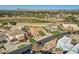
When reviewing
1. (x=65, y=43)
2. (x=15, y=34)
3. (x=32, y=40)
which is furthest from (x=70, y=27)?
(x=15, y=34)

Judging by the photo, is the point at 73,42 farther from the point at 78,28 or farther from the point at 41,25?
the point at 41,25

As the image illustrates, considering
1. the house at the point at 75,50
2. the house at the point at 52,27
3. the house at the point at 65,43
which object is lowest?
the house at the point at 75,50

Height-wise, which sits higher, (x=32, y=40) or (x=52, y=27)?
(x=52, y=27)

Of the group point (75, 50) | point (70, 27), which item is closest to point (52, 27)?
point (70, 27)

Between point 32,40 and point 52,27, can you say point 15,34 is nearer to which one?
→ point 32,40

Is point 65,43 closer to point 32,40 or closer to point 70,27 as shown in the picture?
point 70,27

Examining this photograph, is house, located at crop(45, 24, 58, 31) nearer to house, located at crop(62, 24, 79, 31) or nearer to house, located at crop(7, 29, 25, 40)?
house, located at crop(62, 24, 79, 31)

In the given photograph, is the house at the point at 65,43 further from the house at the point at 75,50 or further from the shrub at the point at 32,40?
the shrub at the point at 32,40

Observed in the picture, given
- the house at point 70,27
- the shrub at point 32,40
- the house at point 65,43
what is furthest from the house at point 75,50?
the shrub at point 32,40
